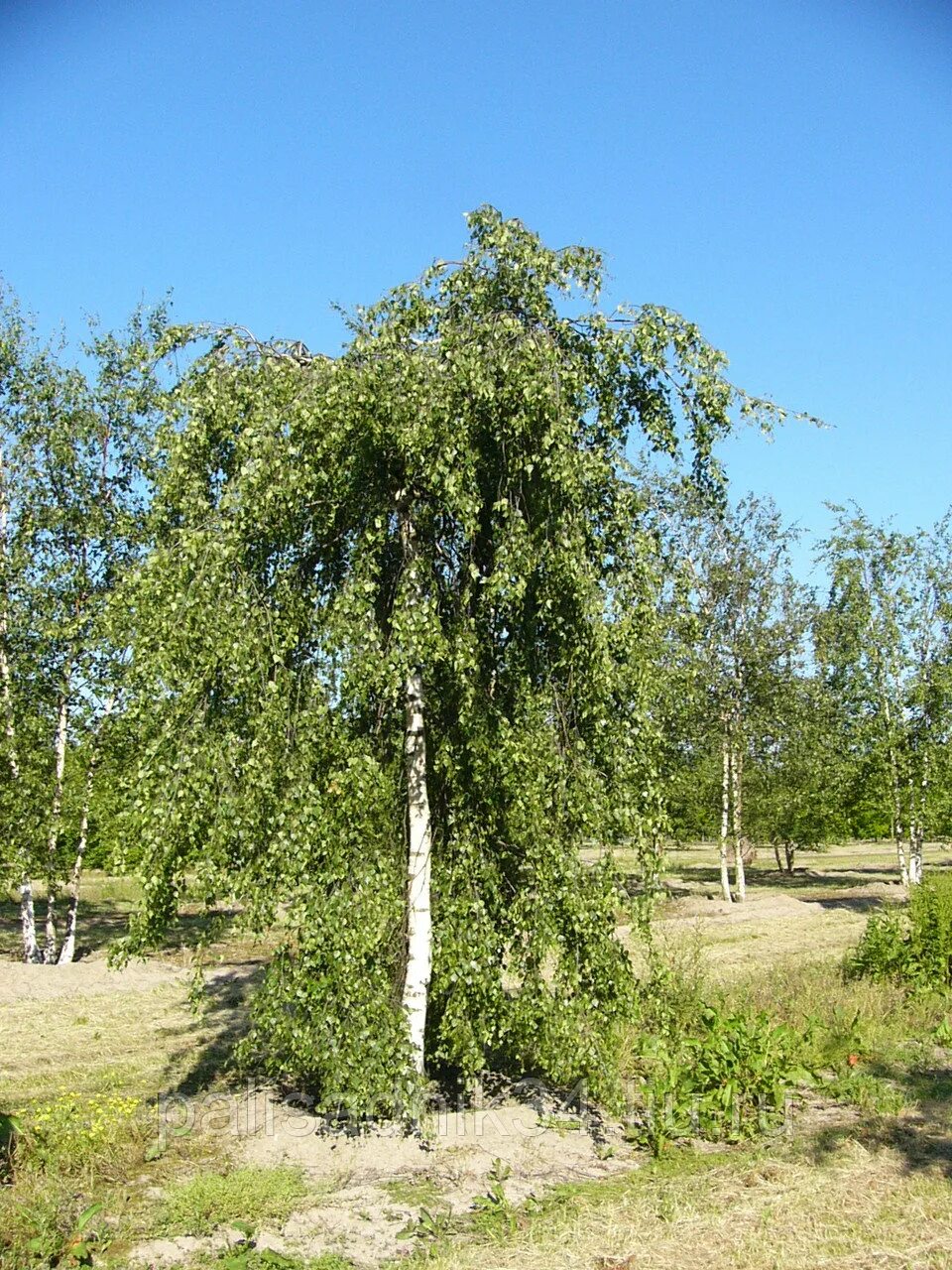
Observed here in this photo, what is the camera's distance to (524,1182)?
555cm

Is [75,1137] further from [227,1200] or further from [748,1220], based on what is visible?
[748,1220]

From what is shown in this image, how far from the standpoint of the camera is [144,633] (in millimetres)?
5660

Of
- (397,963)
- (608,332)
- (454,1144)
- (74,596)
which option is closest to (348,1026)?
(397,963)

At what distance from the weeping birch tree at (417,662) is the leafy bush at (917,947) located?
184 inches

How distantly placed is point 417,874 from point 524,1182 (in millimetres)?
1759

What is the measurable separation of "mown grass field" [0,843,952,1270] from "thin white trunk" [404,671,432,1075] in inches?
31.3

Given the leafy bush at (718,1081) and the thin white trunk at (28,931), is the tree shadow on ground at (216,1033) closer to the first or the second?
the thin white trunk at (28,931)

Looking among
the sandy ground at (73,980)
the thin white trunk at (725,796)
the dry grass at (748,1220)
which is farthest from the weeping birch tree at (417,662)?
the thin white trunk at (725,796)

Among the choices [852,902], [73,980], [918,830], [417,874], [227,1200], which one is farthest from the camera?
[852,902]

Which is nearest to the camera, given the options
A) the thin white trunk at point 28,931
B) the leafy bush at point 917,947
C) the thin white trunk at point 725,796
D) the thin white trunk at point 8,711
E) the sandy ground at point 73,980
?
the leafy bush at point 917,947

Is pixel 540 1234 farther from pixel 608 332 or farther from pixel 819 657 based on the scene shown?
pixel 819 657

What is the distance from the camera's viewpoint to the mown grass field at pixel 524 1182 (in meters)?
4.64

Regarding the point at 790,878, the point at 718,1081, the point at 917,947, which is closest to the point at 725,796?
the point at 790,878

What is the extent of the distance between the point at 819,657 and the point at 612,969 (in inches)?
601
